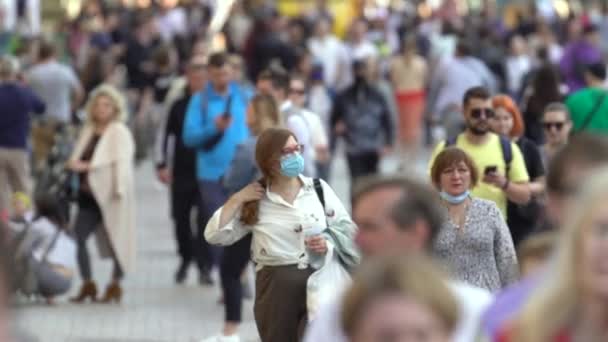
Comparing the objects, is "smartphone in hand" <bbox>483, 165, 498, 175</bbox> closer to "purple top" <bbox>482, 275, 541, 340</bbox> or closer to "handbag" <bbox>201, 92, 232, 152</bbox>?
"handbag" <bbox>201, 92, 232, 152</bbox>

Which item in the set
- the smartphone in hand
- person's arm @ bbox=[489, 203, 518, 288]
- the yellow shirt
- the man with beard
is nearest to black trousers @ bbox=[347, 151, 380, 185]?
the man with beard

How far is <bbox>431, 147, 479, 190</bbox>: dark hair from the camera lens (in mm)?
9523

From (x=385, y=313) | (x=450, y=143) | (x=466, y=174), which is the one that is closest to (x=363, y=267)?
(x=385, y=313)

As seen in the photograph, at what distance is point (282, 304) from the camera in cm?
973

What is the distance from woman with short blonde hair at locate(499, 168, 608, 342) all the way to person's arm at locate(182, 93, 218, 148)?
999 cm

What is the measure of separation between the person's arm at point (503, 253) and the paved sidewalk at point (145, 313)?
132 inches

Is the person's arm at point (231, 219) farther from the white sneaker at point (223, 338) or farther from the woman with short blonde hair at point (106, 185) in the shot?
the woman with short blonde hair at point (106, 185)

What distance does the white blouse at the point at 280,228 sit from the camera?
9.81 m

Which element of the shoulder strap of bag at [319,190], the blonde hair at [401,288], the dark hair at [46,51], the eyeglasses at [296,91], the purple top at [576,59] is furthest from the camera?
the dark hair at [46,51]

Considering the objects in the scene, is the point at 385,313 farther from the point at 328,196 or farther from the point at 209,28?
the point at 209,28

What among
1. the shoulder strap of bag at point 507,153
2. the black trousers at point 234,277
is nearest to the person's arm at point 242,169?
the black trousers at point 234,277

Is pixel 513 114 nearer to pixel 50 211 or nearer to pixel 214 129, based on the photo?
pixel 214 129

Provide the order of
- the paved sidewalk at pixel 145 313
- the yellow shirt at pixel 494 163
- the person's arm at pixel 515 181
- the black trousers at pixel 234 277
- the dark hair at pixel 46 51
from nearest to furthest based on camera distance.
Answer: the person's arm at pixel 515 181 → the yellow shirt at pixel 494 163 → the black trousers at pixel 234 277 → the paved sidewalk at pixel 145 313 → the dark hair at pixel 46 51

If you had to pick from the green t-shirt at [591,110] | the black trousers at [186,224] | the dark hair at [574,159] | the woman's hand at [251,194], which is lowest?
the black trousers at [186,224]
